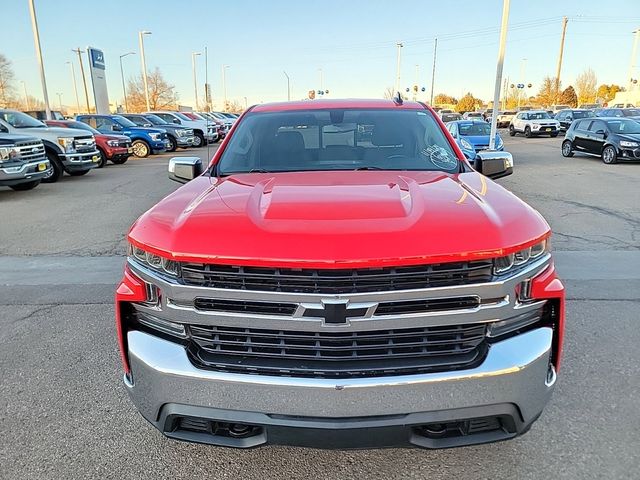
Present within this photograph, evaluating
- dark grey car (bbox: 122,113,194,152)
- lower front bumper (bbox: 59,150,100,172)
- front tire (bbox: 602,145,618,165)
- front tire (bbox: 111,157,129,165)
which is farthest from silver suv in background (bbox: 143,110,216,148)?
front tire (bbox: 602,145,618,165)

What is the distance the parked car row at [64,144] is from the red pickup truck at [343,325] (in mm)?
2084

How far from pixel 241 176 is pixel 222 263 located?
1.28 metres

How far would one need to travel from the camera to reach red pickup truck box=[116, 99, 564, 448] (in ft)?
6.01

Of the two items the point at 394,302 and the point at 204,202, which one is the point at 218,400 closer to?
the point at 394,302

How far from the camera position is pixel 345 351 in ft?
6.23

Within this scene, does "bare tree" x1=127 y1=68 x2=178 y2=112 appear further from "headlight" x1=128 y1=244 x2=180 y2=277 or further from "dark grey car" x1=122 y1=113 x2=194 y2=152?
"headlight" x1=128 y1=244 x2=180 y2=277

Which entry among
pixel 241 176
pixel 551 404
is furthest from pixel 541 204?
pixel 241 176

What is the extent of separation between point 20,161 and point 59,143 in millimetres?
2756

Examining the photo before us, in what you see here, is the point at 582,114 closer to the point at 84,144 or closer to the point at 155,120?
the point at 155,120

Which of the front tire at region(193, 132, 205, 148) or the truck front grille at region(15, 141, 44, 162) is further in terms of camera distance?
the front tire at region(193, 132, 205, 148)

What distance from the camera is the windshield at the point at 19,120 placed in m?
13.1

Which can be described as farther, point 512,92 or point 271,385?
point 512,92

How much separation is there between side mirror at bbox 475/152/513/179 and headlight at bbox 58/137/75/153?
41.1 feet

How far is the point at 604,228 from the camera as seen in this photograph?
7.28 m
